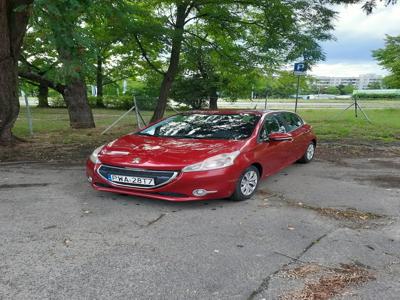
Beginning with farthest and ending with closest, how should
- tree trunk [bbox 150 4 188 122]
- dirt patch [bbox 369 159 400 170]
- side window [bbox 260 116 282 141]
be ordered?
tree trunk [bbox 150 4 188 122] < dirt patch [bbox 369 159 400 170] < side window [bbox 260 116 282 141]

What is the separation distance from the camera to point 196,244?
392 cm

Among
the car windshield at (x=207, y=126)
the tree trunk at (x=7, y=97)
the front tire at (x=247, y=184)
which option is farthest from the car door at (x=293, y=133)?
the tree trunk at (x=7, y=97)

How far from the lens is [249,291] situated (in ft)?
9.95

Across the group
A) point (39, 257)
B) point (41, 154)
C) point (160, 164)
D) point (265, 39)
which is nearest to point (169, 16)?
point (265, 39)

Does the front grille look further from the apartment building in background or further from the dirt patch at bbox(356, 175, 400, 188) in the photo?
the apartment building in background

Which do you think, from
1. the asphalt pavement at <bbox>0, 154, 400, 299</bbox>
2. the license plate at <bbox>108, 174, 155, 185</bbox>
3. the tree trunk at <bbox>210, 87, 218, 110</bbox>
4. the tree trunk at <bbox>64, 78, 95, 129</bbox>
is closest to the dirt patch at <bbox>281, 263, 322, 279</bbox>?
the asphalt pavement at <bbox>0, 154, 400, 299</bbox>

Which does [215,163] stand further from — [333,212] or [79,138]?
[79,138]

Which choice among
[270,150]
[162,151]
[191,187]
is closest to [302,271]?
[191,187]

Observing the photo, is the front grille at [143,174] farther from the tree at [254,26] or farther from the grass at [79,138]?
the tree at [254,26]

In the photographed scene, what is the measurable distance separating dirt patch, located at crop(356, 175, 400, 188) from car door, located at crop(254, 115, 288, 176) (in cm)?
152

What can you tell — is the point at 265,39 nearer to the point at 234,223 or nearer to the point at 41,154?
the point at 41,154

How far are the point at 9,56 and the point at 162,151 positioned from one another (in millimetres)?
5602

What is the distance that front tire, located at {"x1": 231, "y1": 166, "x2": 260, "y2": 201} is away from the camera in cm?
527

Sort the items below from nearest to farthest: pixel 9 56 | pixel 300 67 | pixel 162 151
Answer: pixel 162 151 < pixel 9 56 < pixel 300 67
